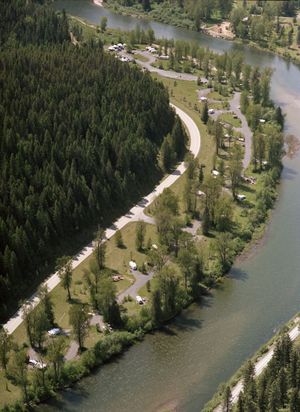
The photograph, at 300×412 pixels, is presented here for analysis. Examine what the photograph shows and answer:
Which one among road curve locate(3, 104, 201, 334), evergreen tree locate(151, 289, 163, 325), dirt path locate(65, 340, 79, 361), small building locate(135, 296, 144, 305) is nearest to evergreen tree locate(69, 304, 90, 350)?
dirt path locate(65, 340, 79, 361)

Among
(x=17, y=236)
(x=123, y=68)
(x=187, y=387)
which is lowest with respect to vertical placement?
(x=187, y=387)

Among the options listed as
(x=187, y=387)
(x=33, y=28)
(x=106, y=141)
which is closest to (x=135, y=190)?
(x=106, y=141)

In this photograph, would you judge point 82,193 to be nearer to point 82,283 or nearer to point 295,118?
point 82,283

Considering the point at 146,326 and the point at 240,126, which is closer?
the point at 146,326

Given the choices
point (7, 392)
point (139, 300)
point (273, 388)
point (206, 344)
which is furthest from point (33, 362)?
point (273, 388)

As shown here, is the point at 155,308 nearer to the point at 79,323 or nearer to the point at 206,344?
the point at 206,344

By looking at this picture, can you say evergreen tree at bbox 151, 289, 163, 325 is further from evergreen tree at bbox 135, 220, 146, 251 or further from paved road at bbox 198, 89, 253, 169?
paved road at bbox 198, 89, 253, 169
